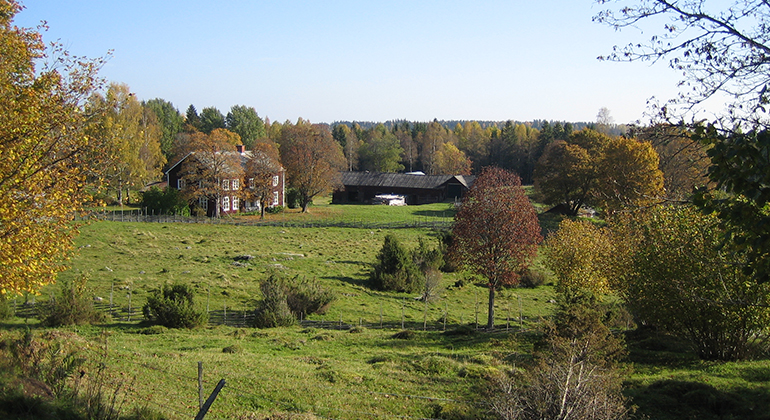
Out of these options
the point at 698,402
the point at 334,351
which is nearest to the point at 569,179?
the point at 334,351

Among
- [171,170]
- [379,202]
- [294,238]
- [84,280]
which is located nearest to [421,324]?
[84,280]

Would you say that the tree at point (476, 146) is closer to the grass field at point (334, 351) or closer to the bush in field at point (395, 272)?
the grass field at point (334, 351)

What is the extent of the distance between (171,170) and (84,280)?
35.3 metres

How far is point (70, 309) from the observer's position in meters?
18.7

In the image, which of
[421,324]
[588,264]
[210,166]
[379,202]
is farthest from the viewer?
[379,202]

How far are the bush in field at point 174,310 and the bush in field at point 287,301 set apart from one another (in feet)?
7.89

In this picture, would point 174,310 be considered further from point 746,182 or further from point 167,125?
point 167,125

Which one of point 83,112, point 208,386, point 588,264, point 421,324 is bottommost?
point 421,324

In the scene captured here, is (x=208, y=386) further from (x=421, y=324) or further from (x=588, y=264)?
(x=588, y=264)

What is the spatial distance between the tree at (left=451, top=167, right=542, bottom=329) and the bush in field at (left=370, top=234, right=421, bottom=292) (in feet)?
25.9

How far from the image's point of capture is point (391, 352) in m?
16.9

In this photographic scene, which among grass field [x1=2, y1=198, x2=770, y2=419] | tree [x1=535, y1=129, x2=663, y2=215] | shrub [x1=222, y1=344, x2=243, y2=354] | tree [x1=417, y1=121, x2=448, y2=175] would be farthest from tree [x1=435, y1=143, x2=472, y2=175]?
shrub [x1=222, y1=344, x2=243, y2=354]

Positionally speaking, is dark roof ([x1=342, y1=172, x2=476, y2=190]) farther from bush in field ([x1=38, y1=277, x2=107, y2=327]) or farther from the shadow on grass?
the shadow on grass

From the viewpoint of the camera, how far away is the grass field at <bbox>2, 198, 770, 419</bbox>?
10.7 meters
